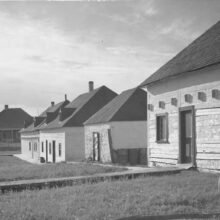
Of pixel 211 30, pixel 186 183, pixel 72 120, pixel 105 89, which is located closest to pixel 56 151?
pixel 72 120

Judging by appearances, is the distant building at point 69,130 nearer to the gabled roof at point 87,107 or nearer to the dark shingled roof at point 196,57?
the gabled roof at point 87,107

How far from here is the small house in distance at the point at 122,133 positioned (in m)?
27.0

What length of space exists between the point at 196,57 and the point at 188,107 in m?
2.00

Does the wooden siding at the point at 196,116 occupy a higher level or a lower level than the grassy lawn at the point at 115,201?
higher

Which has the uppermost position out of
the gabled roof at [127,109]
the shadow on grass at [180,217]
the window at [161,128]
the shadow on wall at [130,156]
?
the gabled roof at [127,109]

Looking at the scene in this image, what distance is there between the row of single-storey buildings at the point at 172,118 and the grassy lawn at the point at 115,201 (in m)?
3.60

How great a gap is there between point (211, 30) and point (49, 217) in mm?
12917

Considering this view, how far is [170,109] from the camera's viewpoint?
1822cm

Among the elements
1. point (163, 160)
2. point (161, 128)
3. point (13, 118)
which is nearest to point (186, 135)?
point (163, 160)

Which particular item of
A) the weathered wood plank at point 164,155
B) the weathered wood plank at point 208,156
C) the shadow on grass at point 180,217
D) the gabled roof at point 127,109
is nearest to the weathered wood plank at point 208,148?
the weathered wood plank at point 208,156

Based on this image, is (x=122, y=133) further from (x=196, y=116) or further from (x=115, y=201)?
(x=115, y=201)

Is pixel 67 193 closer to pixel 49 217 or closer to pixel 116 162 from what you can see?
pixel 49 217

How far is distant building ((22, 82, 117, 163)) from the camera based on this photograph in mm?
35062

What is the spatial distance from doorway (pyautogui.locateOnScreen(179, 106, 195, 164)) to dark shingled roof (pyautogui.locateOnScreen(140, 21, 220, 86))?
1641 millimetres
